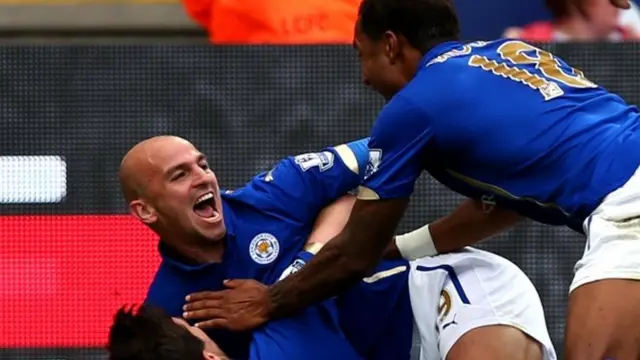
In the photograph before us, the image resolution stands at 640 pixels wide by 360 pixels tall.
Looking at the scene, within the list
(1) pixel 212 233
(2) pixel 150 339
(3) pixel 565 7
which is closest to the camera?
(2) pixel 150 339

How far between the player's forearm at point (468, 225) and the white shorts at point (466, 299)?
32 mm

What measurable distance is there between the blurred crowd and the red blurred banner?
83 centimetres

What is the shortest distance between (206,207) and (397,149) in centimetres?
55

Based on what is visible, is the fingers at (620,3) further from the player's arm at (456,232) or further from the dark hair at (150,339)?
the dark hair at (150,339)

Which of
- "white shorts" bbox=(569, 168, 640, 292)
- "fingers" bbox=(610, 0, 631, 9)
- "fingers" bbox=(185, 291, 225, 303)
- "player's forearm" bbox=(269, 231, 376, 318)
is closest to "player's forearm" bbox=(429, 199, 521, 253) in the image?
"player's forearm" bbox=(269, 231, 376, 318)

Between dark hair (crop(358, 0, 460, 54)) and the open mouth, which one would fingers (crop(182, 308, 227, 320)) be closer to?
the open mouth

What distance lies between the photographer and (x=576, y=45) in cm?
470

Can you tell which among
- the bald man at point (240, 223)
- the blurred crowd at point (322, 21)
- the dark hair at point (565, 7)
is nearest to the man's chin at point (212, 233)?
the bald man at point (240, 223)

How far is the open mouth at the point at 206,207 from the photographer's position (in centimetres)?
372

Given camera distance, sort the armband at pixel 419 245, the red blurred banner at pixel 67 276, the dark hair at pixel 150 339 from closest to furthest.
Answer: the dark hair at pixel 150 339 → the armband at pixel 419 245 → the red blurred banner at pixel 67 276

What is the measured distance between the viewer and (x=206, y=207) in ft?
12.3

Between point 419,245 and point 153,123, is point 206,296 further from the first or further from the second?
point 153,123

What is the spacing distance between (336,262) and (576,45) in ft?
4.95

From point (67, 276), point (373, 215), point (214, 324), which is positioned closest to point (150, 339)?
point (214, 324)
